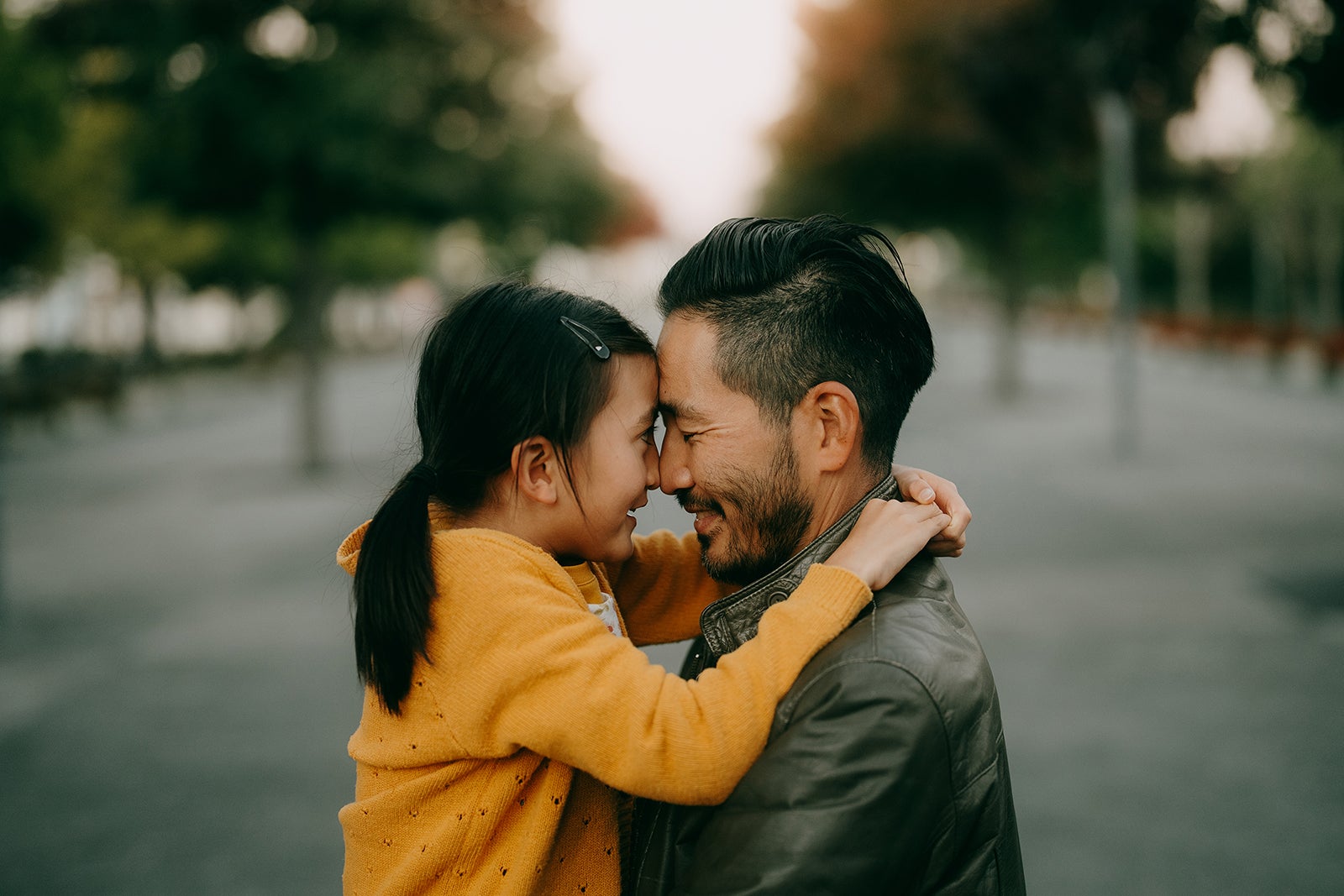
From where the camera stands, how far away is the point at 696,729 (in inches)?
66.7

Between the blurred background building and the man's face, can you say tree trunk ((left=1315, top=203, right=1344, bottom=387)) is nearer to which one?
the blurred background building

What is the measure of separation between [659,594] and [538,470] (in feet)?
2.00

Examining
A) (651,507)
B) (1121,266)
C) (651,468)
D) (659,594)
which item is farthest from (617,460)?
(1121,266)

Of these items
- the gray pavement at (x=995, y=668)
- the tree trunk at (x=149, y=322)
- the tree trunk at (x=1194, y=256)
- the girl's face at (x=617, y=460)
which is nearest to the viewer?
the girl's face at (x=617, y=460)

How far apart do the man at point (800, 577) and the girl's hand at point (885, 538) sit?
1.8 inches

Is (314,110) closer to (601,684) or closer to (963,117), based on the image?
(963,117)

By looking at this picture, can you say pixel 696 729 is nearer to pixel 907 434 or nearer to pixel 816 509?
pixel 816 509

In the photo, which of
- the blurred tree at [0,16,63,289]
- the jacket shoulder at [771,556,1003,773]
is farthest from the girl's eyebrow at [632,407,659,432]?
the blurred tree at [0,16,63,289]

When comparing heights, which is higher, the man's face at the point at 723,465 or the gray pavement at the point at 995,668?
the man's face at the point at 723,465

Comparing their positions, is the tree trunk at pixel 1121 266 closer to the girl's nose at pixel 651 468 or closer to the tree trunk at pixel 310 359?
the tree trunk at pixel 310 359

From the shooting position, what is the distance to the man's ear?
1873 mm

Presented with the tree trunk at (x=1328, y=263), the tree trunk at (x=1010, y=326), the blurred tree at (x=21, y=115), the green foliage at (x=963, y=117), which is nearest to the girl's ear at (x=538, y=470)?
the green foliage at (x=963, y=117)

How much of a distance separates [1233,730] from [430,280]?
48.3m

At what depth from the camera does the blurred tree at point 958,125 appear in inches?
429
